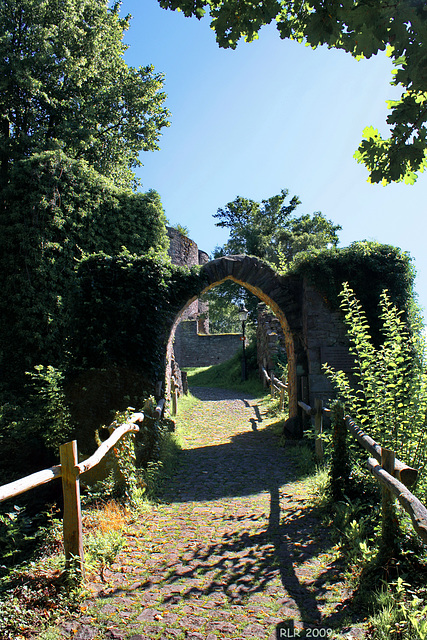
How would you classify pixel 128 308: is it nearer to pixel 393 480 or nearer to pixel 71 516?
pixel 71 516

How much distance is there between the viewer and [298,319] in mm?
8992

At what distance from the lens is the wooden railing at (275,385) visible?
453 inches

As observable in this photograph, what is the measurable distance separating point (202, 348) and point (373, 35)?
22.7 m

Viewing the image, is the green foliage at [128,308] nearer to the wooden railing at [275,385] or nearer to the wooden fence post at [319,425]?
the wooden fence post at [319,425]

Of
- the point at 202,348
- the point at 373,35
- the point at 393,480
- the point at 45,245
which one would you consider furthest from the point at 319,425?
→ the point at 202,348

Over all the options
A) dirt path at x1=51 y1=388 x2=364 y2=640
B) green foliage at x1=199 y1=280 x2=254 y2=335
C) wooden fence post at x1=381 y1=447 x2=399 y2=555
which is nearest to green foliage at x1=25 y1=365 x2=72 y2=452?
dirt path at x1=51 y1=388 x2=364 y2=640

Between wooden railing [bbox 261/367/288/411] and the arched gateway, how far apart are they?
7.31ft

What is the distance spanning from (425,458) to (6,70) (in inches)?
533

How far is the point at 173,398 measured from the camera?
11.8 m

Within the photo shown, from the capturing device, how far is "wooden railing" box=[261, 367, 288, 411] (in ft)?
37.8

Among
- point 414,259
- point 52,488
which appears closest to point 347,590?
point 52,488

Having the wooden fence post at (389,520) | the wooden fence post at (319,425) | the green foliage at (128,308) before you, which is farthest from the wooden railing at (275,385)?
the wooden fence post at (389,520)

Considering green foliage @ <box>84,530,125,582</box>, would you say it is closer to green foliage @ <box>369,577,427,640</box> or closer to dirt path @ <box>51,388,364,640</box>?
dirt path @ <box>51,388,364,640</box>

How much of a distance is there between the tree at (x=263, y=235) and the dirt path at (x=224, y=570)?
1975 centimetres
